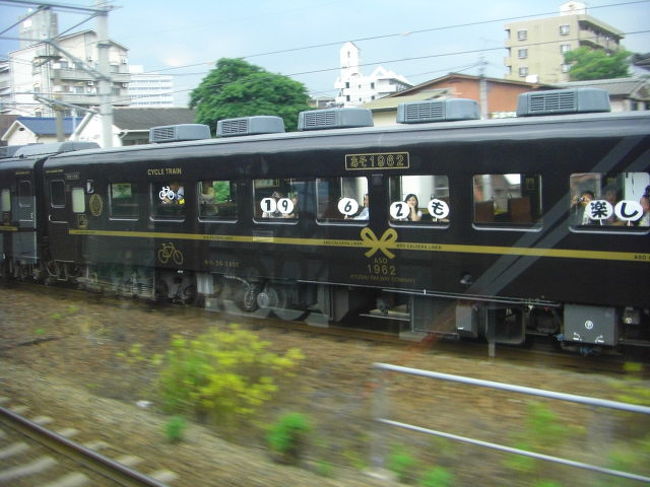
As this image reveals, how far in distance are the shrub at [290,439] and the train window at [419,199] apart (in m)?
4.21

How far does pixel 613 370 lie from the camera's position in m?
7.96

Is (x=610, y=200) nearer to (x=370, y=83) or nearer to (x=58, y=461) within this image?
(x=58, y=461)

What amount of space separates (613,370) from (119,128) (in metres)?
36.5

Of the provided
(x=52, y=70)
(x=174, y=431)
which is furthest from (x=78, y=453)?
(x=52, y=70)

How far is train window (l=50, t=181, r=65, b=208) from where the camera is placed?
14440 mm

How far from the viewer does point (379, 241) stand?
9.26 m

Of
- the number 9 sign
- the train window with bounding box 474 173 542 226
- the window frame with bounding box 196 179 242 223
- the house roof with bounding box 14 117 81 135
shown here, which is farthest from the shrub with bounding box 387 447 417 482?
the house roof with bounding box 14 117 81 135

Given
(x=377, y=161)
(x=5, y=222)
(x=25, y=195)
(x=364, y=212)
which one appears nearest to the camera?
(x=377, y=161)

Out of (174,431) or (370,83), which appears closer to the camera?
(174,431)

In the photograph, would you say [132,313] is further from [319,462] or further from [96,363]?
[319,462]

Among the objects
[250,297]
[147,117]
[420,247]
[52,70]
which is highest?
[147,117]

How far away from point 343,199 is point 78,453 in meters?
5.23

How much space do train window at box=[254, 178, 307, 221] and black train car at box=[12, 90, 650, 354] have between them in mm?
23

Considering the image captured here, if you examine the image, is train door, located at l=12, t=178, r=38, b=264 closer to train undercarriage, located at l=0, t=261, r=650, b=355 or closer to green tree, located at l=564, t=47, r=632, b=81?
train undercarriage, located at l=0, t=261, r=650, b=355
